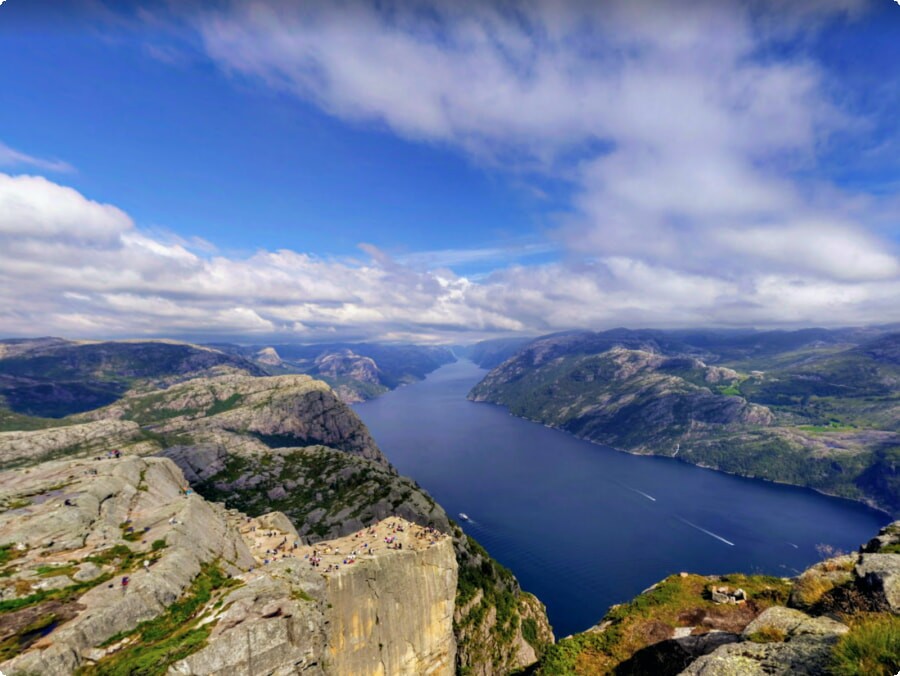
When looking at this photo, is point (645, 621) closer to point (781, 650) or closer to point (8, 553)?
point (781, 650)

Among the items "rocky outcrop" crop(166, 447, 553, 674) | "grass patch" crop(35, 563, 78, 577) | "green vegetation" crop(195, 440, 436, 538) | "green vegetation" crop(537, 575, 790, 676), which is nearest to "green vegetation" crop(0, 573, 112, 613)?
"grass patch" crop(35, 563, 78, 577)

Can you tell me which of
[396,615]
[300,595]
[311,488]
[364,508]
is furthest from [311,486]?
[300,595]

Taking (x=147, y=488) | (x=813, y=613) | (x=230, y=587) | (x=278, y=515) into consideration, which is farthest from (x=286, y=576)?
(x=278, y=515)

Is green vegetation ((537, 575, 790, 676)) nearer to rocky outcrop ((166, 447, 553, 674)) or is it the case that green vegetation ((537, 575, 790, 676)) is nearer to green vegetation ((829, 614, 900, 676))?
green vegetation ((829, 614, 900, 676))

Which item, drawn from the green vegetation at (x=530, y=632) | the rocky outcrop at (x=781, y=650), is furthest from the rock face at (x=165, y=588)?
the green vegetation at (x=530, y=632)

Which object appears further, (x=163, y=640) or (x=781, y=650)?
(x=163, y=640)

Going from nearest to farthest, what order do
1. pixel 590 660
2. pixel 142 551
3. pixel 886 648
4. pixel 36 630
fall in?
pixel 886 648 → pixel 36 630 → pixel 590 660 → pixel 142 551

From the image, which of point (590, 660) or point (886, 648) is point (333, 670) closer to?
point (590, 660)
